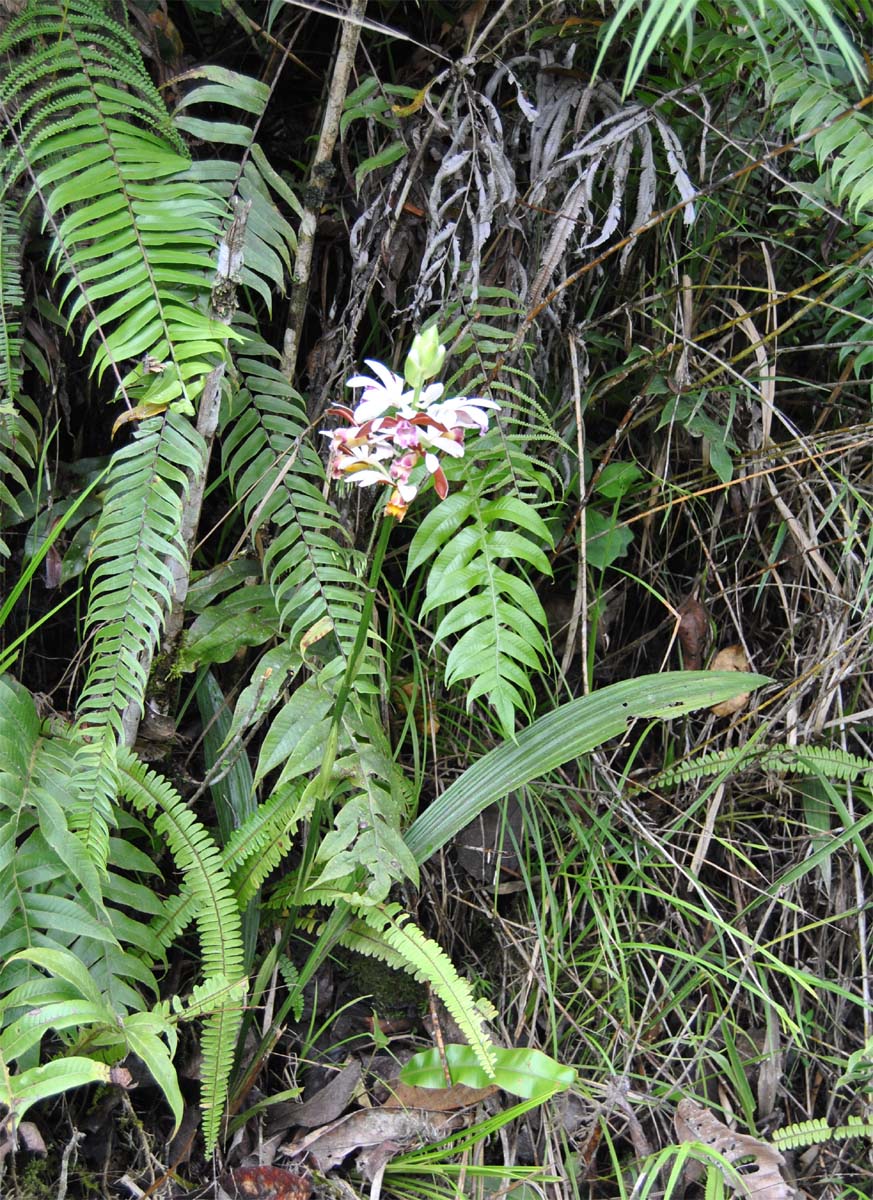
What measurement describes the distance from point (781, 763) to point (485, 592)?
0.83 m

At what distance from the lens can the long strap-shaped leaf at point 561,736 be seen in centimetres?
180

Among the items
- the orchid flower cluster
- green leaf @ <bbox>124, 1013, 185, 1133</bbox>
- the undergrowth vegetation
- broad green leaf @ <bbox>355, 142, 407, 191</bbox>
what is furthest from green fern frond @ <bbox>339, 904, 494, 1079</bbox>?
broad green leaf @ <bbox>355, 142, 407, 191</bbox>

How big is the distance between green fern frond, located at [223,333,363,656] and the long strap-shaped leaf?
35 cm

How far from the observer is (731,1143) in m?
1.85

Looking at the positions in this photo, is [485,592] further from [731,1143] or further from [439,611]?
[731,1143]

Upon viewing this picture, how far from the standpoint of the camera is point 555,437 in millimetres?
1833

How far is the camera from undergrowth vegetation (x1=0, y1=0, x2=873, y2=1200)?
166cm

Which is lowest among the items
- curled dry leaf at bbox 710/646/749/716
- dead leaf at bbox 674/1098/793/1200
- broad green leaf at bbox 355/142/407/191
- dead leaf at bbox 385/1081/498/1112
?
dead leaf at bbox 674/1098/793/1200

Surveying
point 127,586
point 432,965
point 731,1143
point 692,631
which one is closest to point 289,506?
point 127,586

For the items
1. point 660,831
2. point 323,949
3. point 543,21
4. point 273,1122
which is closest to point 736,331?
point 543,21

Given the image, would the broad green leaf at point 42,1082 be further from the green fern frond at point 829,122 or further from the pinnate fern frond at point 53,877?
the green fern frond at point 829,122

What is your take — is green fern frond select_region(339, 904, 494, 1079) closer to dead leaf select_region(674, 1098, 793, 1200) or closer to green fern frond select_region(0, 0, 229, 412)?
dead leaf select_region(674, 1098, 793, 1200)

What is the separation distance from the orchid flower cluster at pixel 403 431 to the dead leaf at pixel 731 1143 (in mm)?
1347

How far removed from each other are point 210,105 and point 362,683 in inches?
54.2
